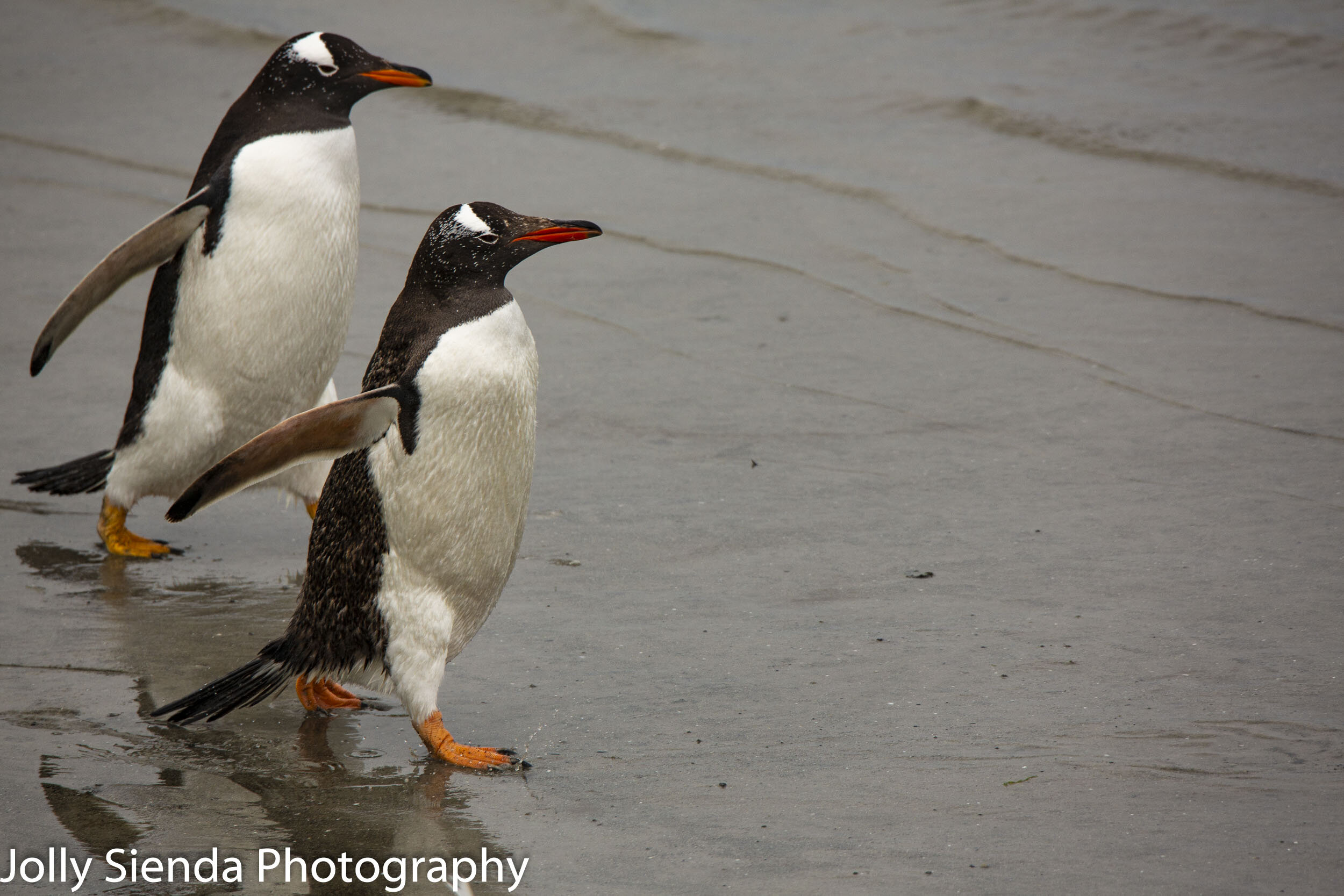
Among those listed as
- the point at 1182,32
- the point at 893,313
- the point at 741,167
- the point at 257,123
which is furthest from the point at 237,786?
the point at 1182,32

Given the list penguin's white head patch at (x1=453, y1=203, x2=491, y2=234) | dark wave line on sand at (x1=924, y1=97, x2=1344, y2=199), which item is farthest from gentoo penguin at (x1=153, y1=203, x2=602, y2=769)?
dark wave line on sand at (x1=924, y1=97, x2=1344, y2=199)

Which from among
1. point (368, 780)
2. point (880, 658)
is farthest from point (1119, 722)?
point (368, 780)

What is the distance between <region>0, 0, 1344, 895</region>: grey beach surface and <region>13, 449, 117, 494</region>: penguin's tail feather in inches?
5.3

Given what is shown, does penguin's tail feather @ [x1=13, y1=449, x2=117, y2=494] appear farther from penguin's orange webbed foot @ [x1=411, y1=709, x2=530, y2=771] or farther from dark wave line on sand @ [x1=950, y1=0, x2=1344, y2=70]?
dark wave line on sand @ [x1=950, y1=0, x2=1344, y2=70]

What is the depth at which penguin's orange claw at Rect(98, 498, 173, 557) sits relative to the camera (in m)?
4.25

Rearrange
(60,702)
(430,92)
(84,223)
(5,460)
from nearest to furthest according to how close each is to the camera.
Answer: (60,702), (5,460), (84,223), (430,92)

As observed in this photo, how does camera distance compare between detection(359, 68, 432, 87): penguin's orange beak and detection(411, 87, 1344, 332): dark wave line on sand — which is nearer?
detection(359, 68, 432, 87): penguin's orange beak

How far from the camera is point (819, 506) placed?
441 cm

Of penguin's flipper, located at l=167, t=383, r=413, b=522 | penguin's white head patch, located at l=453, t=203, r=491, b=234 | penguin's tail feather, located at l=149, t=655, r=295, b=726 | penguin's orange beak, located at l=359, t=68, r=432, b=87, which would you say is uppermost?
penguin's orange beak, located at l=359, t=68, r=432, b=87

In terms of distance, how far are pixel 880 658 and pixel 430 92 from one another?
21.1 ft

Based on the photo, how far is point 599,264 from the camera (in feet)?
21.3

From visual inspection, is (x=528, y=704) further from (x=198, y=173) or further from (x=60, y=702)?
(x=198, y=173)

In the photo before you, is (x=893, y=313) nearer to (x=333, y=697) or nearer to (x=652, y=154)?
(x=652, y=154)

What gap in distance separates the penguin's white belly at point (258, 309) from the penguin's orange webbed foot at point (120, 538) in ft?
0.27
